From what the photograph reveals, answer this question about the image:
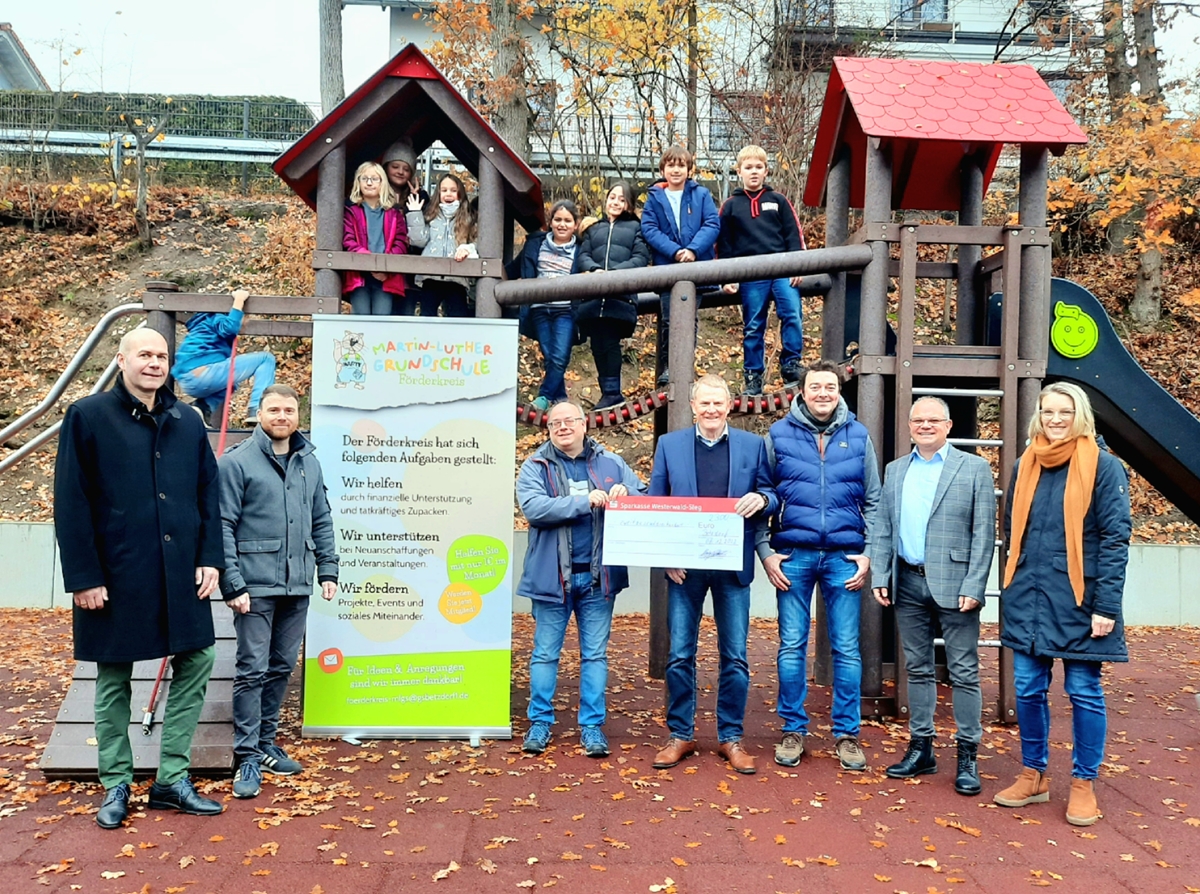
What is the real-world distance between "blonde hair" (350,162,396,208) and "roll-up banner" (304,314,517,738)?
3.34 ft

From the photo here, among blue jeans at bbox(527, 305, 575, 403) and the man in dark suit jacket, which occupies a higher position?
blue jeans at bbox(527, 305, 575, 403)

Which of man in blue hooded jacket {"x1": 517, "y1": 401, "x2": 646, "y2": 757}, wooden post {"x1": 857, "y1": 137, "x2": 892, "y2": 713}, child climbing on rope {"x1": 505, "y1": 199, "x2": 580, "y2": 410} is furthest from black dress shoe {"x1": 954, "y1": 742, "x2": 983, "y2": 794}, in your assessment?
child climbing on rope {"x1": 505, "y1": 199, "x2": 580, "y2": 410}

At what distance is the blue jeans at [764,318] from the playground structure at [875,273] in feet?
1.13

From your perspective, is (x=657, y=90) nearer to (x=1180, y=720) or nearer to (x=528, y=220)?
(x=528, y=220)

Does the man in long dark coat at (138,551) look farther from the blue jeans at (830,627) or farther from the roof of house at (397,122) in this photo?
the blue jeans at (830,627)

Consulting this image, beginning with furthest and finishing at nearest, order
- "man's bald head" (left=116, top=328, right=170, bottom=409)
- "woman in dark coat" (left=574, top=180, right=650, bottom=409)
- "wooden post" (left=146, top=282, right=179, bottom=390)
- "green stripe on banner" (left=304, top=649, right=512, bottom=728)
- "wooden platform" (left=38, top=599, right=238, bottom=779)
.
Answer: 1. "woman in dark coat" (left=574, top=180, right=650, bottom=409)
2. "wooden post" (left=146, top=282, right=179, bottom=390)
3. "green stripe on banner" (left=304, top=649, right=512, bottom=728)
4. "wooden platform" (left=38, top=599, right=238, bottom=779)
5. "man's bald head" (left=116, top=328, right=170, bottom=409)

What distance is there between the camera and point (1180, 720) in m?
Result: 6.73

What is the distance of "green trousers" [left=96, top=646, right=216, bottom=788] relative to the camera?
14.6ft

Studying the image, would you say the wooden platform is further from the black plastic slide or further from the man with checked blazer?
the black plastic slide

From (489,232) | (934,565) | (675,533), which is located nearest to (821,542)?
(934,565)

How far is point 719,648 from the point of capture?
539 cm

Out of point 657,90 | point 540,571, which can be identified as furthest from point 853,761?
point 657,90

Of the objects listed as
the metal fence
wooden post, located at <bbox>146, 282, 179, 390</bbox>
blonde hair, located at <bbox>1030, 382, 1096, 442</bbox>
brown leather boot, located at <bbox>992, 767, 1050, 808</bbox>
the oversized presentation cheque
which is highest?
the metal fence

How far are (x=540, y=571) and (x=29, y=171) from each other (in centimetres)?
1601
